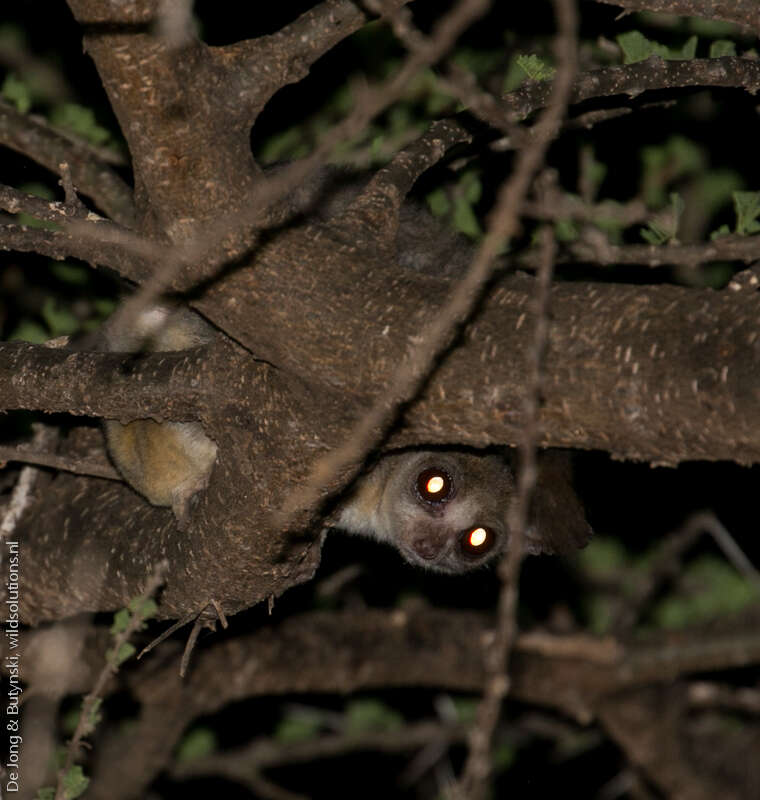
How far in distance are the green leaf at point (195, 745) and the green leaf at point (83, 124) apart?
2.67m

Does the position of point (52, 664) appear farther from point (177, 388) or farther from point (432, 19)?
point (432, 19)

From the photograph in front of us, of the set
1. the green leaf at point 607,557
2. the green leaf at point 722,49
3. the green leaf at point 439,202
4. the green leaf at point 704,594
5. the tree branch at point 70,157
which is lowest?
the green leaf at point 704,594

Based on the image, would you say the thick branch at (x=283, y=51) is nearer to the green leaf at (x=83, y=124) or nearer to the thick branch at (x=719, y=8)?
the thick branch at (x=719, y=8)

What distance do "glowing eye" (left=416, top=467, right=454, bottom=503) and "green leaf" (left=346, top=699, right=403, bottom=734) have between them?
5.59 feet

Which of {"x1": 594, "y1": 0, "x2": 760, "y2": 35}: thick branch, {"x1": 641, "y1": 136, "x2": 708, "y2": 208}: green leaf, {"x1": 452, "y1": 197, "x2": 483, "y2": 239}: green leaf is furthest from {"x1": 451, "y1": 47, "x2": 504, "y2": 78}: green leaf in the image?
{"x1": 594, "y1": 0, "x2": 760, "y2": 35}: thick branch

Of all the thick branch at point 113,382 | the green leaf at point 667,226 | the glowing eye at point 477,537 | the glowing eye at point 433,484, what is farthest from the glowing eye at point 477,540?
the thick branch at point 113,382

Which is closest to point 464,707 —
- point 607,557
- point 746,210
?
point 607,557

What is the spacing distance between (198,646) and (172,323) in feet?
5.17

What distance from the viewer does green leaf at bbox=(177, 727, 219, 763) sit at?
5.00m

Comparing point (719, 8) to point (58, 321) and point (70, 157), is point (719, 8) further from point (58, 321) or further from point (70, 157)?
point (58, 321)

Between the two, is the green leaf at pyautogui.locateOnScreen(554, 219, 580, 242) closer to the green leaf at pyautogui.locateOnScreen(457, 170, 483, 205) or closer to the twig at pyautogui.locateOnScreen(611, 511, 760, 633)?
the green leaf at pyautogui.locateOnScreen(457, 170, 483, 205)

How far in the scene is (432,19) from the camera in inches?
189

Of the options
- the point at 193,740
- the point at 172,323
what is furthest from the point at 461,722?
the point at 172,323

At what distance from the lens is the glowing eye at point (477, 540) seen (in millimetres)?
3936
